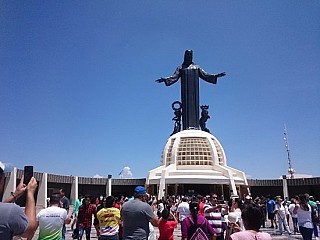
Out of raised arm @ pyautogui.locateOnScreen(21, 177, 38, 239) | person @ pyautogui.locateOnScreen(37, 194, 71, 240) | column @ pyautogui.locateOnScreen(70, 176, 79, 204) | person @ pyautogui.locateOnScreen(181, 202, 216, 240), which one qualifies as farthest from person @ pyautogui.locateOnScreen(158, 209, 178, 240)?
column @ pyautogui.locateOnScreen(70, 176, 79, 204)

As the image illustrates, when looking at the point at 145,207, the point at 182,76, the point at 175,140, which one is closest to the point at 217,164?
the point at 175,140

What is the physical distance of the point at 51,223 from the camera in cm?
507

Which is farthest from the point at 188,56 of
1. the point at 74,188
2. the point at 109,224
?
the point at 109,224

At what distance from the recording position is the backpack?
16.2ft

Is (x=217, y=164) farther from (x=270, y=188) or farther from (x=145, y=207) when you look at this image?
(x=145, y=207)

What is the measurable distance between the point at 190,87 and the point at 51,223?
40107 millimetres

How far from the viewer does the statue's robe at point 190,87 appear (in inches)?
1706

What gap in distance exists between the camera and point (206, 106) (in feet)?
147

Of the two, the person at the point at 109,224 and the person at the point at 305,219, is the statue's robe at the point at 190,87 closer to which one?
the person at the point at 305,219

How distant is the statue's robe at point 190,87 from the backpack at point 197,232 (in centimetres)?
3825

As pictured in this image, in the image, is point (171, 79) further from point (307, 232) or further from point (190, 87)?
point (307, 232)

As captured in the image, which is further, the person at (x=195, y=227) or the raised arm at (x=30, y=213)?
the person at (x=195, y=227)

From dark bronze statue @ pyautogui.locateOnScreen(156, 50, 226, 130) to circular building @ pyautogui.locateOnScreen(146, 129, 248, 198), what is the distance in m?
2.54

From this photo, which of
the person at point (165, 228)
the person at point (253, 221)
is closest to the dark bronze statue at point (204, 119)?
the person at point (165, 228)
